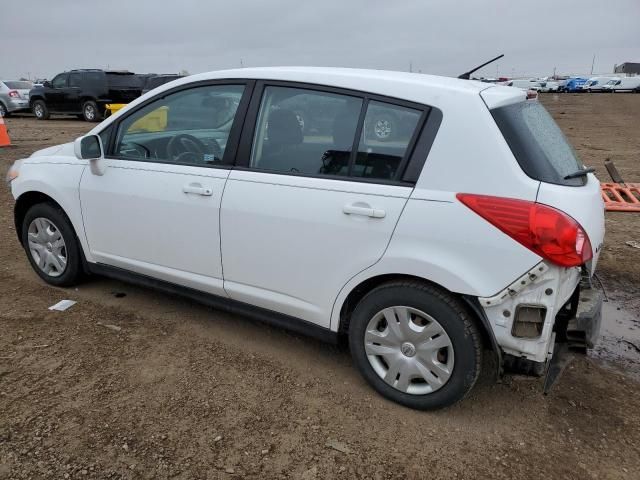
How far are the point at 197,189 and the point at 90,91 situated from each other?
685 inches

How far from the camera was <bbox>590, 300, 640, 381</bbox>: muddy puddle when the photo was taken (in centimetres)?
337

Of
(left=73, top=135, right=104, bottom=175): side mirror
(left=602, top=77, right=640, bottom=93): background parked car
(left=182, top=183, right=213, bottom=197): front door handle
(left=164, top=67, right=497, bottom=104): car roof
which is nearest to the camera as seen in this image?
(left=164, top=67, right=497, bottom=104): car roof

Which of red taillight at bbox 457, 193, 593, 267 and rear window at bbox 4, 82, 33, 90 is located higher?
rear window at bbox 4, 82, 33, 90

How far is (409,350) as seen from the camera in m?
2.72

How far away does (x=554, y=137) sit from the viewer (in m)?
2.87

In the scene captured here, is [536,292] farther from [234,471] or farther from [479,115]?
[234,471]

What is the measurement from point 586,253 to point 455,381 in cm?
88

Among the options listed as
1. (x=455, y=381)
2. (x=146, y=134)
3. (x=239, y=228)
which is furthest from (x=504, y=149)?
(x=146, y=134)

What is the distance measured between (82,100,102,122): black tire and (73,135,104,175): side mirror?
16.3 meters

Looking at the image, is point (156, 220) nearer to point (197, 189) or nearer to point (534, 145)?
point (197, 189)

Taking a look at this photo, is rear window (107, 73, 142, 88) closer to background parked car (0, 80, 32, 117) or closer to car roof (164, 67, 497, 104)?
background parked car (0, 80, 32, 117)

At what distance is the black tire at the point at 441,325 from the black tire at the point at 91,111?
18.1m

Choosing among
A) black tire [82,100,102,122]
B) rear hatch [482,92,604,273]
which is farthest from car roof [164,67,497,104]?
black tire [82,100,102,122]

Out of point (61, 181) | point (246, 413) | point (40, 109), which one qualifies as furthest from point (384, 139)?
point (40, 109)
